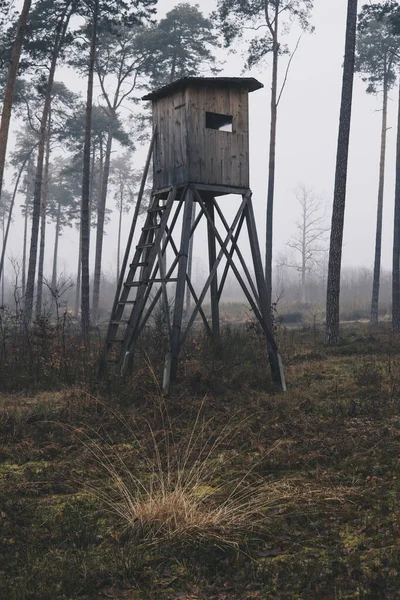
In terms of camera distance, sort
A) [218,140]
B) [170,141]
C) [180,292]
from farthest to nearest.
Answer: [170,141] → [218,140] → [180,292]

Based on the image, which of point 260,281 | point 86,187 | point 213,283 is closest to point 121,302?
point 213,283

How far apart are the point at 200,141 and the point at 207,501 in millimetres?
7769

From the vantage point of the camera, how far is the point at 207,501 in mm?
5684

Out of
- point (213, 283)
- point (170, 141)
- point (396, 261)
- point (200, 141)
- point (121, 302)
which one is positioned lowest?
point (121, 302)

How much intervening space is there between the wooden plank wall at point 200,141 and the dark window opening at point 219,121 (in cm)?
12

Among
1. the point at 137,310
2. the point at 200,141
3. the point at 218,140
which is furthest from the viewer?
the point at 218,140

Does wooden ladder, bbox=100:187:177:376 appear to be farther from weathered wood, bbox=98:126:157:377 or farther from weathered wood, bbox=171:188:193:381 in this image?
weathered wood, bbox=171:188:193:381

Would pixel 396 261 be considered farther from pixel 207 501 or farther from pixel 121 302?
pixel 207 501

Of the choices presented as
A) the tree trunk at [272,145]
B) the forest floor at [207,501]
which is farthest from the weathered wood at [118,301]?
the tree trunk at [272,145]

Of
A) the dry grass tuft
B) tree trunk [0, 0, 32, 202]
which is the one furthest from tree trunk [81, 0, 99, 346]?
the dry grass tuft

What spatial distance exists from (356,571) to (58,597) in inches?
84.9

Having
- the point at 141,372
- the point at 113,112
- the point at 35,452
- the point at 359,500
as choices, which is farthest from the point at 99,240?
the point at 359,500

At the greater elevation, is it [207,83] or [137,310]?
[207,83]

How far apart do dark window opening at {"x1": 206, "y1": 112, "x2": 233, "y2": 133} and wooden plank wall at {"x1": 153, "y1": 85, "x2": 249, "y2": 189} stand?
0.12 meters
